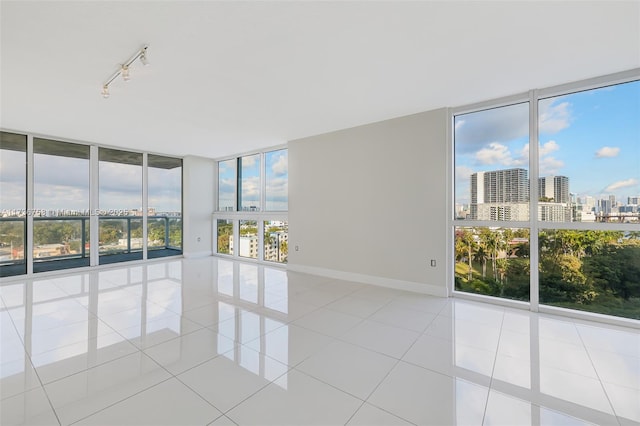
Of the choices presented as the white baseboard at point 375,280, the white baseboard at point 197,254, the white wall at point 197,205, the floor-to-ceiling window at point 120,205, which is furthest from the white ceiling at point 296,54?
the white baseboard at point 197,254

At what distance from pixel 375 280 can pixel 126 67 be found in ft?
13.8

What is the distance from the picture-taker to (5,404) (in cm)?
167

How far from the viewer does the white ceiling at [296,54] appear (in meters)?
1.99

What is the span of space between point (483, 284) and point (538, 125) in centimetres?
217

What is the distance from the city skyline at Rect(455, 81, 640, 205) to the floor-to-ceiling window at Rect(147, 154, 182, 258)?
6762mm

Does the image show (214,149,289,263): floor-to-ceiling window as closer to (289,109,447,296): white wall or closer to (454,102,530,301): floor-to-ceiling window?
(289,109,447,296): white wall

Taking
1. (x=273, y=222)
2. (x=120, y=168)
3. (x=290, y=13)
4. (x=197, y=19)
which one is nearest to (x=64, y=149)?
(x=120, y=168)

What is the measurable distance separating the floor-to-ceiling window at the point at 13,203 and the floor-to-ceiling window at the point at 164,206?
2053 mm

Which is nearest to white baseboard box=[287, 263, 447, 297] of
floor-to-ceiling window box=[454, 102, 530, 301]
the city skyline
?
floor-to-ceiling window box=[454, 102, 530, 301]

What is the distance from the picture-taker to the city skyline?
114 inches

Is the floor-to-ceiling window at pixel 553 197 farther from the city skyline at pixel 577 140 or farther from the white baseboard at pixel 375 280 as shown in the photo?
the white baseboard at pixel 375 280

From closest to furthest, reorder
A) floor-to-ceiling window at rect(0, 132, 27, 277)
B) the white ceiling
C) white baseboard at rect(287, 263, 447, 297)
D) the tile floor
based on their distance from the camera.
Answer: the tile floor
the white ceiling
white baseboard at rect(287, 263, 447, 297)
floor-to-ceiling window at rect(0, 132, 27, 277)

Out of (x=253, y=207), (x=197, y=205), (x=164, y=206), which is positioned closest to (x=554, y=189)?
(x=253, y=207)

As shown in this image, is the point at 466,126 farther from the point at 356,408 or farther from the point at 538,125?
the point at 356,408
